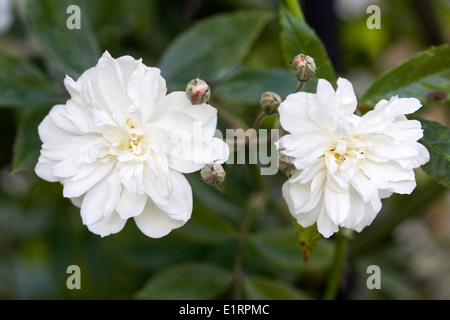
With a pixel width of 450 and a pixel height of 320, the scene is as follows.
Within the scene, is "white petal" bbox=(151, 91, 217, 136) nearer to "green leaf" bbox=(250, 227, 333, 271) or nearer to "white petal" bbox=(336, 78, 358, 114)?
"white petal" bbox=(336, 78, 358, 114)

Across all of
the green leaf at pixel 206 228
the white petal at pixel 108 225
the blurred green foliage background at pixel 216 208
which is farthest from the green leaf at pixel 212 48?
the white petal at pixel 108 225

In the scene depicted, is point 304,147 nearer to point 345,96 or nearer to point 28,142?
point 345,96

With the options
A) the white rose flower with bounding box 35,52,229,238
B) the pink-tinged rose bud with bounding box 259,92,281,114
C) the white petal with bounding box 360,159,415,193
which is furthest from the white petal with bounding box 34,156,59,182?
the white petal with bounding box 360,159,415,193

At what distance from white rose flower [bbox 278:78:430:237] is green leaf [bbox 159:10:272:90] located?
36 cm

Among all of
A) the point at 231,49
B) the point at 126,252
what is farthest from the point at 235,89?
the point at 126,252

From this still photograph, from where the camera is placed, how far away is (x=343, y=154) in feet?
2.27

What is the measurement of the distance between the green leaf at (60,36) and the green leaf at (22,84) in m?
0.04

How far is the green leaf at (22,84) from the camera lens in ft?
3.14

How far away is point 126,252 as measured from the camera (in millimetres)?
1233

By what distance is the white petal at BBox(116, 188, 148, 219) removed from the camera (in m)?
0.70

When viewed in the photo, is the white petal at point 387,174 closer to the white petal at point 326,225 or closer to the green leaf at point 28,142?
the white petal at point 326,225

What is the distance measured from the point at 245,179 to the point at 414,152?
1.94 ft

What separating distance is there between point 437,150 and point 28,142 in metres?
0.55

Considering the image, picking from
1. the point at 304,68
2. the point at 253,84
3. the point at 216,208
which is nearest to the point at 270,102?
the point at 304,68
